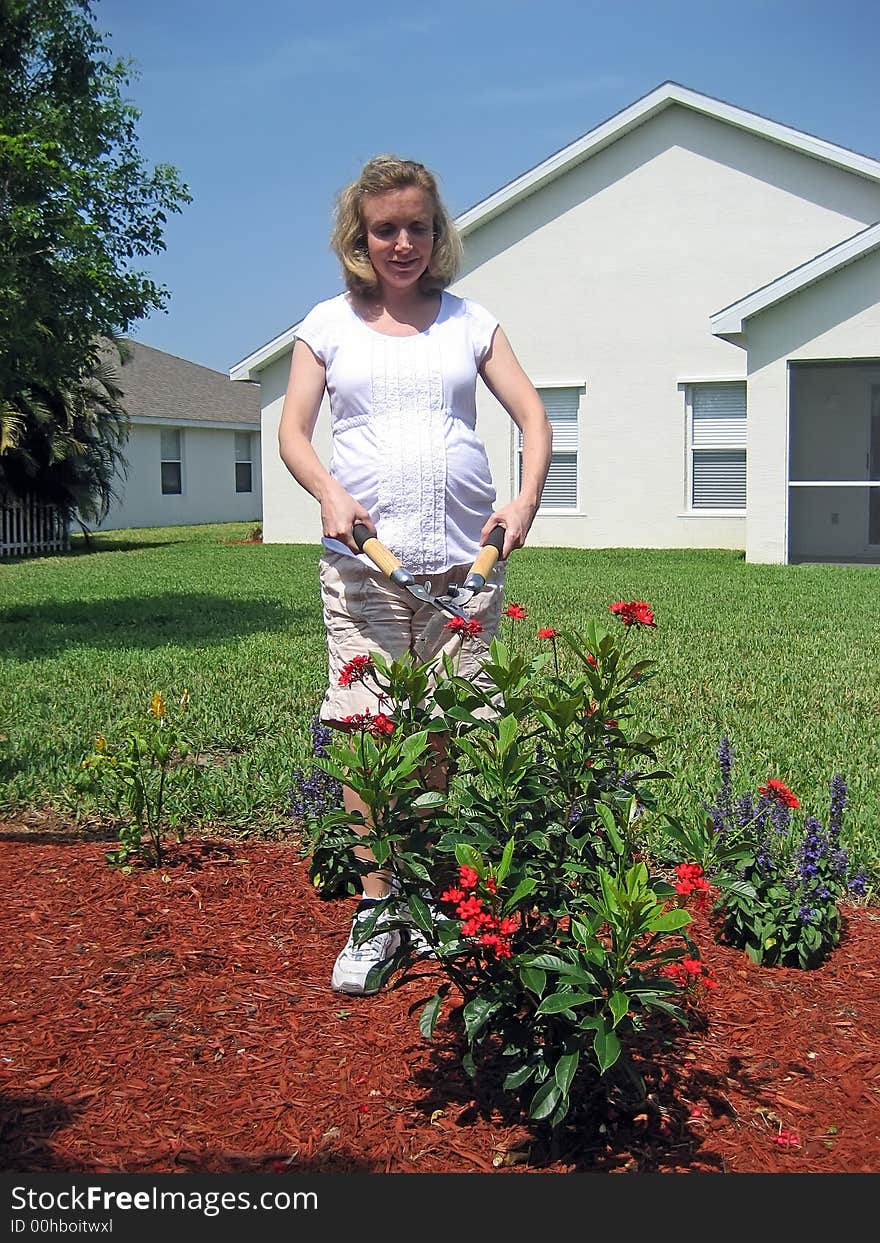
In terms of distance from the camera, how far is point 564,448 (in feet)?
63.2

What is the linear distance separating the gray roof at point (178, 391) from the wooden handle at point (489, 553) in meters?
27.0

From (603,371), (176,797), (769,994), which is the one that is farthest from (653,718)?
(603,371)

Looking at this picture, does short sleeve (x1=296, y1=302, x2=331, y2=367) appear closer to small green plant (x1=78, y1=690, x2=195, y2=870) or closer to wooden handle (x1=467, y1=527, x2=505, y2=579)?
wooden handle (x1=467, y1=527, x2=505, y2=579)

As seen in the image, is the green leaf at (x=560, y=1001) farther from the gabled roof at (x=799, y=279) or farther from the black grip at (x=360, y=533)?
the gabled roof at (x=799, y=279)

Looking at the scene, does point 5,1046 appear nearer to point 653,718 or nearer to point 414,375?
point 414,375

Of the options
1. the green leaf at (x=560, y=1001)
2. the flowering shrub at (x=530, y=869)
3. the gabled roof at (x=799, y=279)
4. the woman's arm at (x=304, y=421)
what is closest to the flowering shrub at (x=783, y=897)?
the flowering shrub at (x=530, y=869)

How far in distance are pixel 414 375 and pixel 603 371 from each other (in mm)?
16296

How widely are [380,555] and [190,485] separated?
29455 millimetres

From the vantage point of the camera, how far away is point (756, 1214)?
2.24 m

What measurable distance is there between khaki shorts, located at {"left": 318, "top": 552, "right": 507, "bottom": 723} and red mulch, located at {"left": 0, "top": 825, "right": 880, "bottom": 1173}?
2.47 ft

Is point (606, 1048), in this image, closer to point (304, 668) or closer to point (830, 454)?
point (304, 668)

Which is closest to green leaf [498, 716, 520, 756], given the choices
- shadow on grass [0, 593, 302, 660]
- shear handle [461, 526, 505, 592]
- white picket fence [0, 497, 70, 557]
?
shear handle [461, 526, 505, 592]

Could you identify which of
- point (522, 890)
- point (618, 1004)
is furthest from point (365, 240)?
point (618, 1004)

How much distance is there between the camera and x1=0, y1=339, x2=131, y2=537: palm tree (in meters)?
18.7
